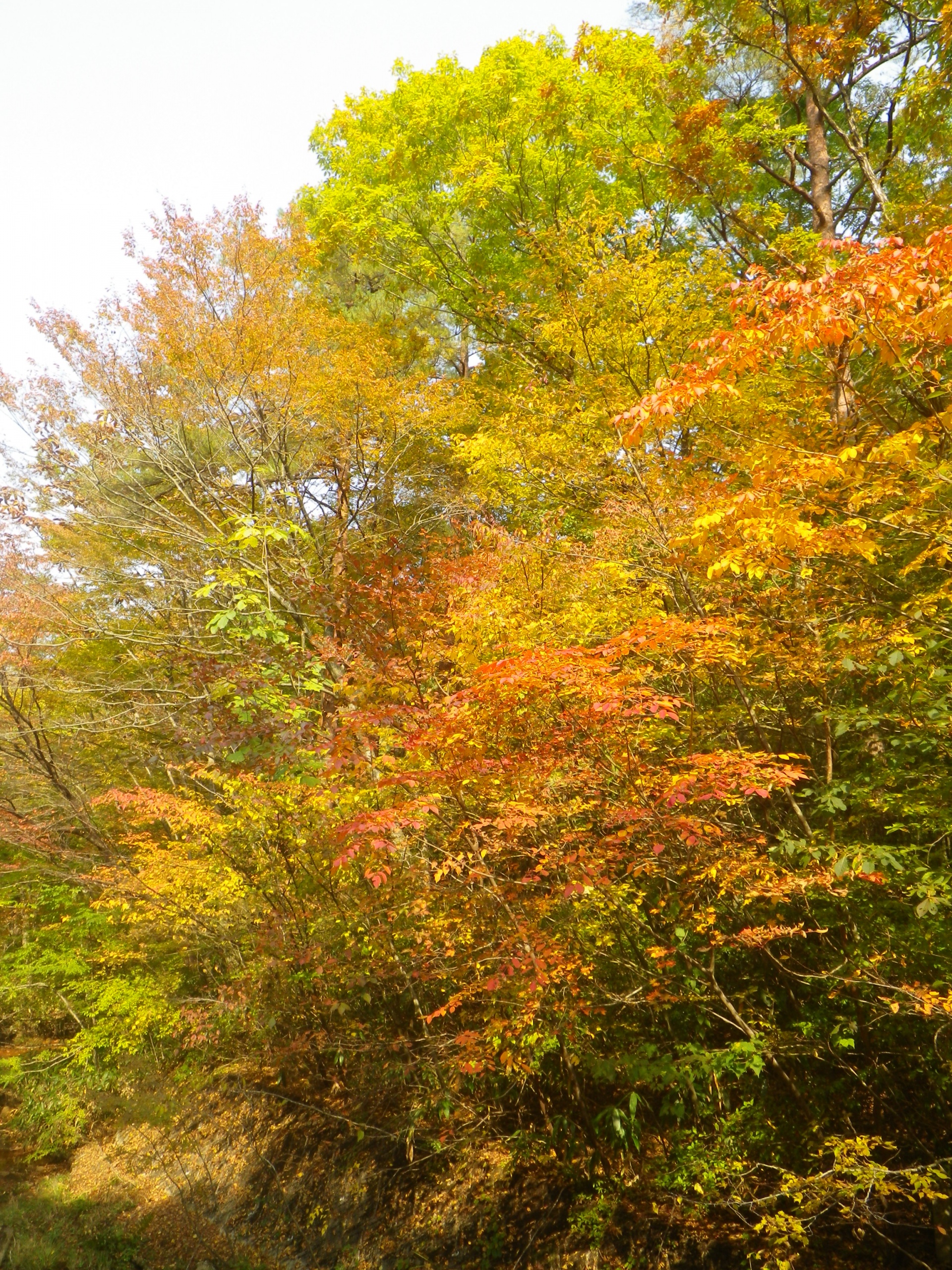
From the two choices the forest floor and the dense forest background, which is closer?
the dense forest background

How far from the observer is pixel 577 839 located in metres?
4.86

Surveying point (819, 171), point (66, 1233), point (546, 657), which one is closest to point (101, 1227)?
point (66, 1233)

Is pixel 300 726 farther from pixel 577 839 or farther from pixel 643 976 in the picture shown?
pixel 643 976

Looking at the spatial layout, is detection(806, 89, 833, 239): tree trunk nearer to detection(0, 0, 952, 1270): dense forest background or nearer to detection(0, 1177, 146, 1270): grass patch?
detection(0, 0, 952, 1270): dense forest background

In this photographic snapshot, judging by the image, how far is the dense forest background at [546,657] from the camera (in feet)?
14.0

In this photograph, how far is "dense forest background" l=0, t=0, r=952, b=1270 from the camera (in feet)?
14.0

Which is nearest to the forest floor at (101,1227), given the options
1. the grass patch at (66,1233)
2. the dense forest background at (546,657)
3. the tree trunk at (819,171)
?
the grass patch at (66,1233)

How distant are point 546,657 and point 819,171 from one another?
7269mm

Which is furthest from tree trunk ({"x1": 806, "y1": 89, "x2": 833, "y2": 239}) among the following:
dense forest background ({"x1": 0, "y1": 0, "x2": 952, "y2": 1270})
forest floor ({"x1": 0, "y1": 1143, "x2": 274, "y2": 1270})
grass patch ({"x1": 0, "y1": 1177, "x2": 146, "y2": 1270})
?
grass patch ({"x1": 0, "y1": 1177, "x2": 146, "y2": 1270})

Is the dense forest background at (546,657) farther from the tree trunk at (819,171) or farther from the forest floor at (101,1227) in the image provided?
the forest floor at (101,1227)

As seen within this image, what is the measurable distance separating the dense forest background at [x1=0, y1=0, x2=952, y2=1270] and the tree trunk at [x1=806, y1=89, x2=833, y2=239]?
0.08 meters

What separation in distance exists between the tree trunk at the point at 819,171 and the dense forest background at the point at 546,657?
8cm

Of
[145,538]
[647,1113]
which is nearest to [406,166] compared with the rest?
[145,538]

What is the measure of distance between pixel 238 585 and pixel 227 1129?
6860 millimetres
